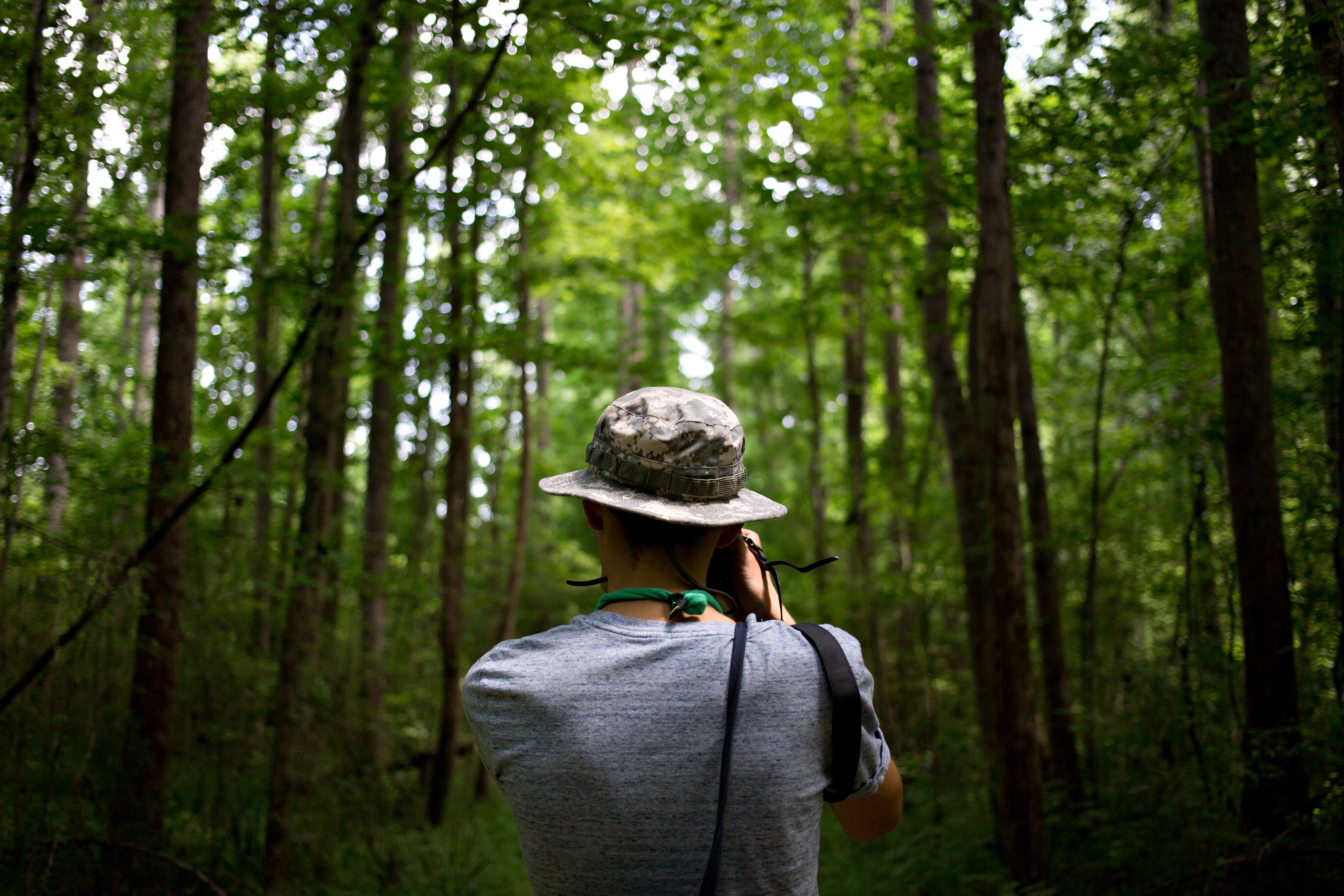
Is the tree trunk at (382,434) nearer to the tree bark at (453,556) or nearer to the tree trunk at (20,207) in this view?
the tree bark at (453,556)

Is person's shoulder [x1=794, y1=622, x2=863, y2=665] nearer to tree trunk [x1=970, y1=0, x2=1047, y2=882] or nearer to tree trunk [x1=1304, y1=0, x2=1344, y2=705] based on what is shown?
tree trunk [x1=1304, y1=0, x2=1344, y2=705]

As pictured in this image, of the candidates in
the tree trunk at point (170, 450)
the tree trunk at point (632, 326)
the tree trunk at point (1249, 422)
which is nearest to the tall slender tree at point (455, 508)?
the tree trunk at point (170, 450)

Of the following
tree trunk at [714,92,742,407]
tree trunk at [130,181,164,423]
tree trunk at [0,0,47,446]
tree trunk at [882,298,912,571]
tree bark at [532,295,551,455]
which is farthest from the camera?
tree bark at [532,295,551,455]

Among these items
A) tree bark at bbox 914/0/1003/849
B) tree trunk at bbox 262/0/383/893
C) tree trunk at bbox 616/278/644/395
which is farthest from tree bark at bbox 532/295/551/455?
tree trunk at bbox 262/0/383/893

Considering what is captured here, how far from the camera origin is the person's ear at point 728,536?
5.90ft

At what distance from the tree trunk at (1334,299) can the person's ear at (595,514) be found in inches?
129

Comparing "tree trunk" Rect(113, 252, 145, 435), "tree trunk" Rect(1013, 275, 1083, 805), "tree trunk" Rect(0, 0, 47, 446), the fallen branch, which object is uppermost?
"tree trunk" Rect(113, 252, 145, 435)

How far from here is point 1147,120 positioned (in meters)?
6.50

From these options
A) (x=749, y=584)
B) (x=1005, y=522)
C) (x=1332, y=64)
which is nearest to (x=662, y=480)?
(x=749, y=584)

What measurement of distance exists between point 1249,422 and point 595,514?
200 inches

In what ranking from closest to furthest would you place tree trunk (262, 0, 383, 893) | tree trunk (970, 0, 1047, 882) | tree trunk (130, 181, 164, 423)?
1. tree trunk (970, 0, 1047, 882)
2. tree trunk (262, 0, 383, 893)
3. tree trunk (130, 181, 164, 423)

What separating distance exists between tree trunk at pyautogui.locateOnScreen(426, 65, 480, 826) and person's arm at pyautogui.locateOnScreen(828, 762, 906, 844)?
806cm

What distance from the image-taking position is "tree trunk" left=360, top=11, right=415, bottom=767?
8.29 m

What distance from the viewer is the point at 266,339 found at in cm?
1002
